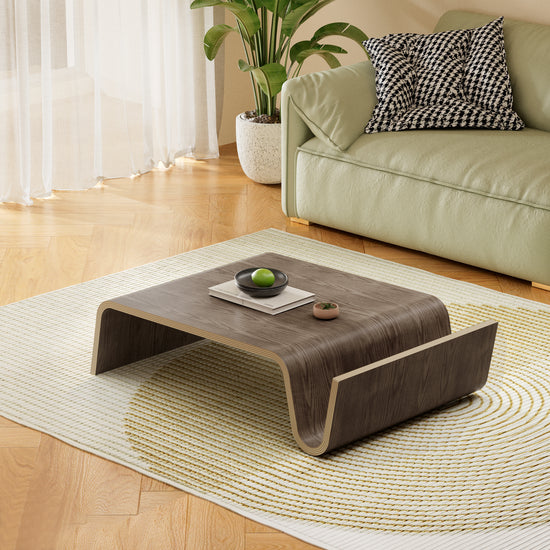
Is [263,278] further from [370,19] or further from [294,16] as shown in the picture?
[370,19]

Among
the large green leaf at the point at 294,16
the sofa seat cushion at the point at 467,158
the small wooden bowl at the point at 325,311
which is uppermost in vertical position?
the large green leaf at the point at 294,16

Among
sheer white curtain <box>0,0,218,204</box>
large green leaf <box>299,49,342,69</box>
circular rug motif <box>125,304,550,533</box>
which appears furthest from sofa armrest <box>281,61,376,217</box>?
circular rug motif <box>125,304,550,533</box>

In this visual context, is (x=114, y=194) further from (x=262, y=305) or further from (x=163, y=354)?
(x=262, y=305)

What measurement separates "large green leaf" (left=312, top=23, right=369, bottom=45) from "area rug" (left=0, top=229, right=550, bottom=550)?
184 cm

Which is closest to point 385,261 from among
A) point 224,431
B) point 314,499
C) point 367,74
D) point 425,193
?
point 425,193

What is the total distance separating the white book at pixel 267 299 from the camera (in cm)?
264

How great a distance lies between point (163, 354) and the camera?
2.99 meters

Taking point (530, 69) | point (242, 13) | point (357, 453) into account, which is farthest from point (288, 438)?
point (242, 13)

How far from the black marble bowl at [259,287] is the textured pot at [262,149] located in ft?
6.76

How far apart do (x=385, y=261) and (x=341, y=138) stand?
21.4 inches

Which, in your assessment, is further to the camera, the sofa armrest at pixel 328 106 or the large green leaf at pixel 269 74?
the large green leaf at pixel 269 74

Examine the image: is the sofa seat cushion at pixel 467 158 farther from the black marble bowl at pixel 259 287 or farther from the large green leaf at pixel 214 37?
the black marble bowl at pixel 259 287

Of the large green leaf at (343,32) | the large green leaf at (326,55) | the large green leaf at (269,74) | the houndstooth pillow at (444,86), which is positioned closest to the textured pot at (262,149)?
the large green leaf at (269,74)

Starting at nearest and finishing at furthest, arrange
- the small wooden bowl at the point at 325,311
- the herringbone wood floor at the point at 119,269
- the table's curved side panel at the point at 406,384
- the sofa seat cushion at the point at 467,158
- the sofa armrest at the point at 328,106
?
the herringbone wood floor at the point at 119,269 → the table's curved side panel at the point at 406,384 → the small wooden bowl at the point at 325,311 → the sofa seat cushion at the point at 467,158 → the sofa armrest at the point at 328,106
